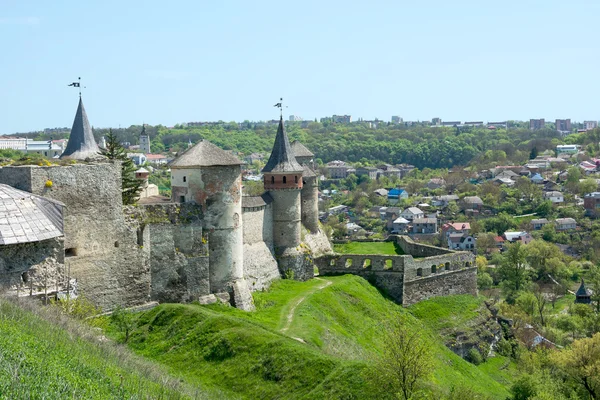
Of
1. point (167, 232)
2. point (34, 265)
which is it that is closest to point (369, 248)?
point (167, 232)

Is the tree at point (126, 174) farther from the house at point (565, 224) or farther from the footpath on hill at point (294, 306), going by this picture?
the house at point (565, 224)

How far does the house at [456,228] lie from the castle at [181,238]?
66.6 m

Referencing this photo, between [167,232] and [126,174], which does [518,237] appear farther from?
[167,232]

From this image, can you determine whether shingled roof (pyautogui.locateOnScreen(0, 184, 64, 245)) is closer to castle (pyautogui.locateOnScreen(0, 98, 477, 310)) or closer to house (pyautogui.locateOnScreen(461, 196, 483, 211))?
castle (pyautogui.locateOnScreen(0, 98, 477, 310))

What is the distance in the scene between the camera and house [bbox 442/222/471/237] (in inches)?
4321

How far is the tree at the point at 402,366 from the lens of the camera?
21.9 m

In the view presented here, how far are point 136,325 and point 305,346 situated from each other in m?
→ 6.23

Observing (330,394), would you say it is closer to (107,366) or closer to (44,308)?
(107,366)

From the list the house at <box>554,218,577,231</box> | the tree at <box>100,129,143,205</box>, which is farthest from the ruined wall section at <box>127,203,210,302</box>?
the house at <box>554,218,577,231</box>

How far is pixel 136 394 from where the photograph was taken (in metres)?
15.7

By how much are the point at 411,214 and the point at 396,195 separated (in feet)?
83.6

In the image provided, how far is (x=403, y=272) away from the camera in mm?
40312

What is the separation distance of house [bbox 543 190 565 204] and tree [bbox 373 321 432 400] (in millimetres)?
114986

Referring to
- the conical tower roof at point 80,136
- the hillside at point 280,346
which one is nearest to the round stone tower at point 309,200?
the hillside at point 280,346
